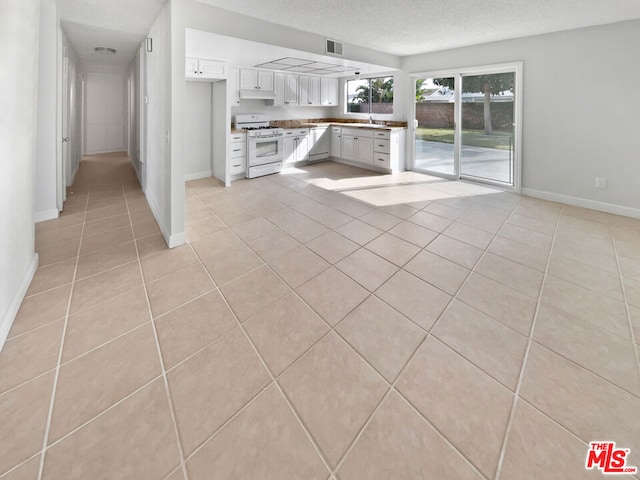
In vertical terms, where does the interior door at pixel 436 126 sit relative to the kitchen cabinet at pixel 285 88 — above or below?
below

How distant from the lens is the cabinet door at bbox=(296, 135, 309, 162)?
7.32 meters

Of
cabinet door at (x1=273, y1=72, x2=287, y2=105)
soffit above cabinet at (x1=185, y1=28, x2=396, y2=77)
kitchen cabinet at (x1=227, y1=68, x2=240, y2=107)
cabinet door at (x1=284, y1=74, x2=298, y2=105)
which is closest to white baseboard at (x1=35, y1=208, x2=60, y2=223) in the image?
soffit above cabinet at (x1=185, y1=28, x2=396, y2=77)

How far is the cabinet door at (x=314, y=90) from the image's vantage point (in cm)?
785

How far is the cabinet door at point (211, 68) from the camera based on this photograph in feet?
16.9

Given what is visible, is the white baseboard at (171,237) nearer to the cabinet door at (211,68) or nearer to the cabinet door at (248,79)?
the cabinet door at (211,68)

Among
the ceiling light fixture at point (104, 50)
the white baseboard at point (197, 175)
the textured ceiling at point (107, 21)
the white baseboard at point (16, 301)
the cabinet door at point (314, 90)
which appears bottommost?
the white baseboard at point (16, 301)

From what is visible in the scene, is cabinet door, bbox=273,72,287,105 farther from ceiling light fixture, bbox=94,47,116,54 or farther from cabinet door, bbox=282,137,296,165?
ceiling light fixture, bbox=94,47,116,54

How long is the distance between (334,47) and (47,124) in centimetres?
400

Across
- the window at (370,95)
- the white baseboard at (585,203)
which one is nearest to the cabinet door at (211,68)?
the window at (370,95)

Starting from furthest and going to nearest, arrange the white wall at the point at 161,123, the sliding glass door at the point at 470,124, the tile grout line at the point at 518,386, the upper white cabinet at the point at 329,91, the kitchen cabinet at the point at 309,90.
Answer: the upper white cabinet at the point at 329,91 → the kitchen cabinet at the point at 309,90 → the sliding glass door at the point at 470,124 → the white wall at the point at 161,123 → the tile grout line at the point at 518,386

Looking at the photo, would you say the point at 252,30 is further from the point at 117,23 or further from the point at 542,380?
the point at 542,380

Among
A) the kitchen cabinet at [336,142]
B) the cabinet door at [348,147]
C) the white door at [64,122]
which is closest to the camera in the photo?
the white door at [64,122]

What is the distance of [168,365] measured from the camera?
169cm

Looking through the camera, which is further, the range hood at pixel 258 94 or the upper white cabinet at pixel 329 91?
the upper white cabinet at pixel 329 91
